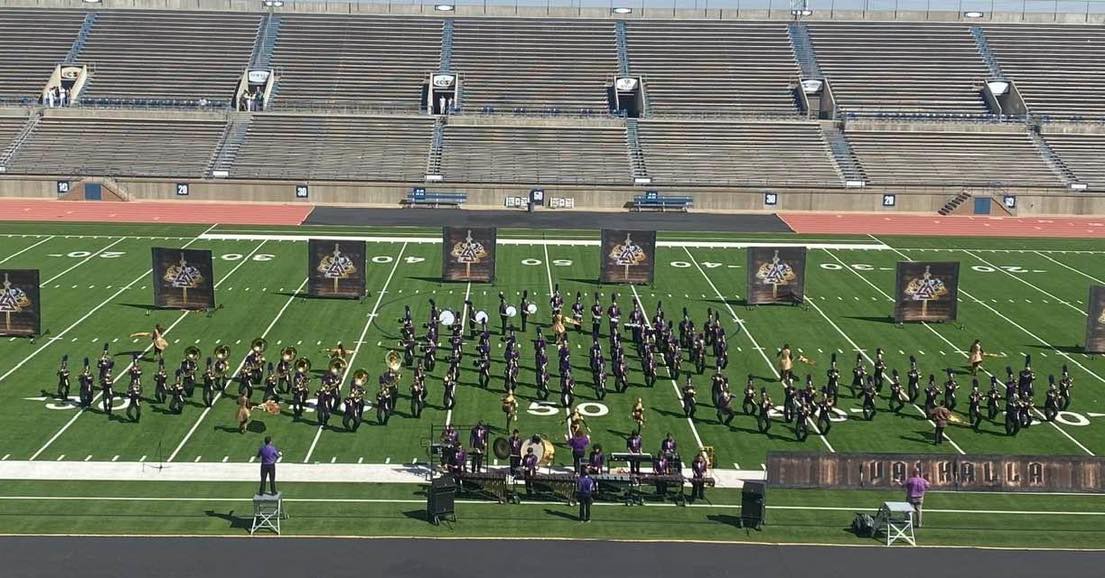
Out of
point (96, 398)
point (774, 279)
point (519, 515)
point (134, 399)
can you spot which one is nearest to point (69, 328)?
point (96, 398)

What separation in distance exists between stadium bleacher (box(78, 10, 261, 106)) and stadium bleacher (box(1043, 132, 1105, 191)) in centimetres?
4801

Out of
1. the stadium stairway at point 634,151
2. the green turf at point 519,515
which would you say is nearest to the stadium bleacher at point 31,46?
the stadium stairway at point 634,151

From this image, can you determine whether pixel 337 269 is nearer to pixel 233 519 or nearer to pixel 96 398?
pixel 96 398

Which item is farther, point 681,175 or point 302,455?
point 681,175

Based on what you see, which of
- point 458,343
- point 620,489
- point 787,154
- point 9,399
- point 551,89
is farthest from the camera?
point 551,89

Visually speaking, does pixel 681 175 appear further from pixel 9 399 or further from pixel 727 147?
pixel 9 399

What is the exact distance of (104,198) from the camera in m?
65.9

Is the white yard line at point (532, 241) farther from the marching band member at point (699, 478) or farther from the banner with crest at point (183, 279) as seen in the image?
the marching band member at point (699, 478)

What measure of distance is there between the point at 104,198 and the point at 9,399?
129ft

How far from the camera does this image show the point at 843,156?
236ft

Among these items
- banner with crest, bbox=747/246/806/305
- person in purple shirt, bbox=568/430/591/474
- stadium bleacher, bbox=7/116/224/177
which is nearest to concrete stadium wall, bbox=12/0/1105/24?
stadium bleacher, bbox=7/116/224/177

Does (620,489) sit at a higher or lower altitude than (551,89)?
lower

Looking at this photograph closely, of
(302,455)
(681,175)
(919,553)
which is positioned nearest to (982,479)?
(919,553)

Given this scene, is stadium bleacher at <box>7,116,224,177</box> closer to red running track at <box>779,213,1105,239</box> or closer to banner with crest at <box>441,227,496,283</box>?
banner with crest at <box>441,227,496,283</box>
